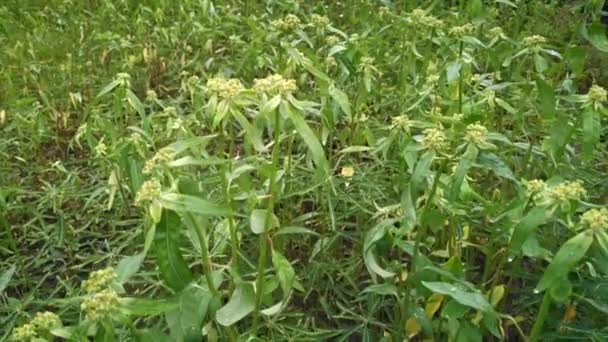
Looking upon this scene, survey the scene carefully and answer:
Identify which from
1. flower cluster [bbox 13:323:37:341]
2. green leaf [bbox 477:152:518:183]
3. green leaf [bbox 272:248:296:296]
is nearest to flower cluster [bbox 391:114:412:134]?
green leaf [bbox 477:152:518:183]

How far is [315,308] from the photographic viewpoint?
1932 mm

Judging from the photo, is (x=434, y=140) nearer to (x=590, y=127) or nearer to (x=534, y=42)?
(x=590, y=127)

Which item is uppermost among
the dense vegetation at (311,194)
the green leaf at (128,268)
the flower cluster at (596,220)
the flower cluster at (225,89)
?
the flower cluster at (225,89)

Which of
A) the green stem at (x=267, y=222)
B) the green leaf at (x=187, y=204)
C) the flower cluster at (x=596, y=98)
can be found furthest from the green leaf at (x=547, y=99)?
the green leaf at (x=187, y=204)

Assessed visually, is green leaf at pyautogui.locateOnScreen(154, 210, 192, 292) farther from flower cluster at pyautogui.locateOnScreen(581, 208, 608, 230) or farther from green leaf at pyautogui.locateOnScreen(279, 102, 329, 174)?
flower cluster at pyautogui.locateOnScreen(581, 208, 608, 230)

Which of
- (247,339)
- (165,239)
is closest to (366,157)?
(247,339)

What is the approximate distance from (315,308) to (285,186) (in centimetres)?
30

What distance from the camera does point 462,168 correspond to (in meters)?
1.45

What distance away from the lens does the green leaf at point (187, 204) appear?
122 centimetres

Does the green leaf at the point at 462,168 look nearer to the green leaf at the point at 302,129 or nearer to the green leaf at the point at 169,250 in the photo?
the green leaf at the point at 302,129

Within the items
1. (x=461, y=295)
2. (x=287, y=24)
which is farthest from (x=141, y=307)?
(x=287, y=24)

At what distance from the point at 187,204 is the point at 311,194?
89cm

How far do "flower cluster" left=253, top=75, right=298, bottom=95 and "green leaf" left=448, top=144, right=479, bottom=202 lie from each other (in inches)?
13.0

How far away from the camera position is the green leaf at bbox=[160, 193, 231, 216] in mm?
1224
